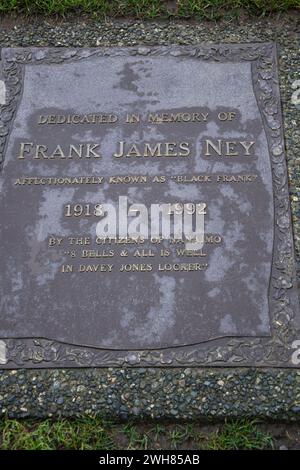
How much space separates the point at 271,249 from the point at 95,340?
1.23 m

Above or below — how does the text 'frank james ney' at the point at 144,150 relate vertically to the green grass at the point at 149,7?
below

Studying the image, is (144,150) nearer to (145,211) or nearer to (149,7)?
(145,211)

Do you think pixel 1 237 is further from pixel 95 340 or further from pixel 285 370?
pixel 285 370

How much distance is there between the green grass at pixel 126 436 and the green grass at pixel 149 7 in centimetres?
318

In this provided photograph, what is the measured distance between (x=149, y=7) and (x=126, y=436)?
3.35 meters

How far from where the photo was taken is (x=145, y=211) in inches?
129

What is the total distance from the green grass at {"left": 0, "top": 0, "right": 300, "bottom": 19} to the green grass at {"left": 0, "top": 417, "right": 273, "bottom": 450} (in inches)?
125

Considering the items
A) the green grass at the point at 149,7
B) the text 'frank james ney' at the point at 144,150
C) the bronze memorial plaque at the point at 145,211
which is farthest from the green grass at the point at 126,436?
the green grass at the point at 149,7

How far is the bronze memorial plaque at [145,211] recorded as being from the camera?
3004 mm

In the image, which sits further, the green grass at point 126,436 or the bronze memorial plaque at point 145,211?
the bronze memorial plaque at point 145,211

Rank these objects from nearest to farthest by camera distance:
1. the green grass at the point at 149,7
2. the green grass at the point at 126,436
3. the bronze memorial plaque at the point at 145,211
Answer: the green grass at the point at 126,436
the bronze memorial plaque at the point at 145,211
the green grass at the point at 149,7

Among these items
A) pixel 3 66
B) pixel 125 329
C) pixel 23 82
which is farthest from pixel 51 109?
pixel 125 329

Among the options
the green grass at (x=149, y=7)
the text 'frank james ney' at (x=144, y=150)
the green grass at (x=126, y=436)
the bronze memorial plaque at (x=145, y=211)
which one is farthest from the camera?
the green grass at (x=149, y=7)

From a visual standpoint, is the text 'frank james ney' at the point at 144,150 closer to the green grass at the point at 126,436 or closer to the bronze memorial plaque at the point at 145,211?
the bronze memorial plaque at the point at 145,211
